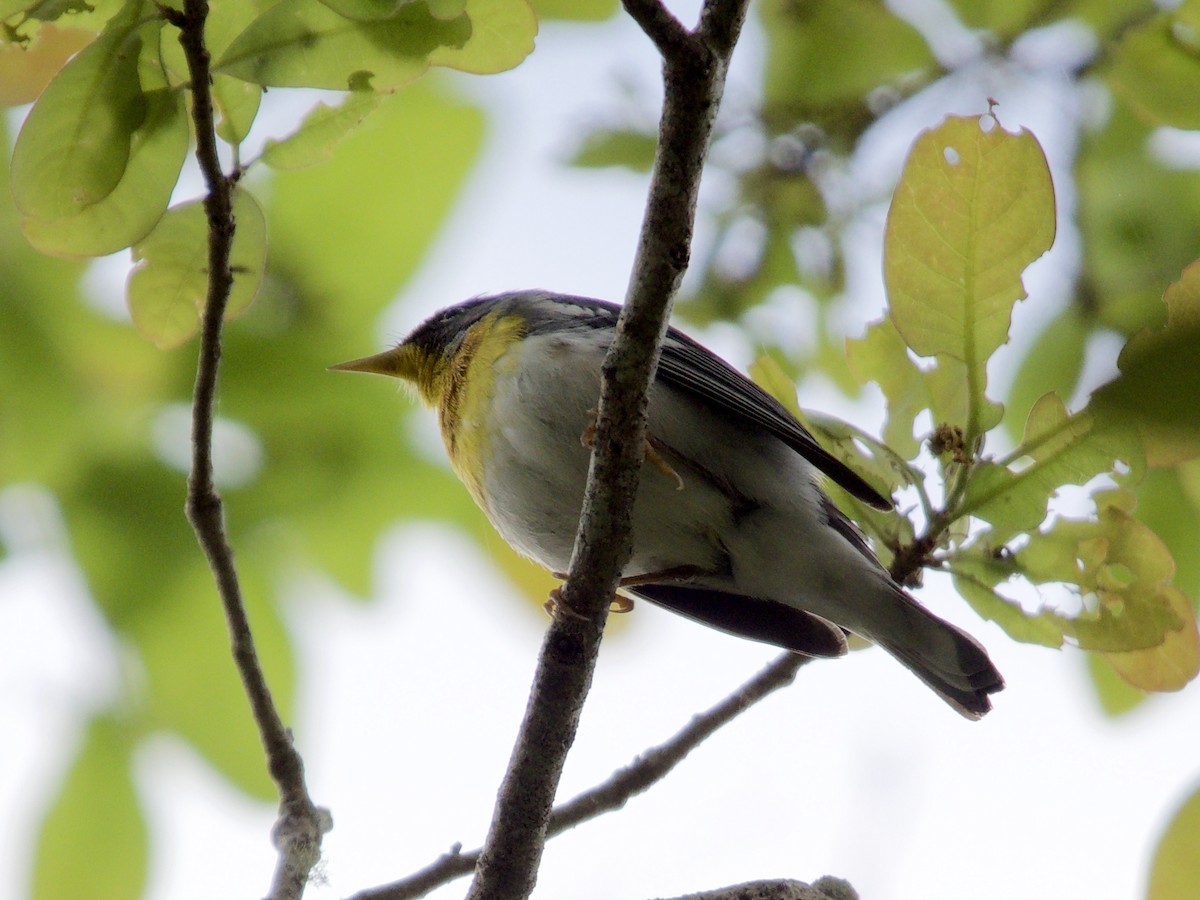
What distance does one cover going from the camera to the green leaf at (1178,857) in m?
1.99

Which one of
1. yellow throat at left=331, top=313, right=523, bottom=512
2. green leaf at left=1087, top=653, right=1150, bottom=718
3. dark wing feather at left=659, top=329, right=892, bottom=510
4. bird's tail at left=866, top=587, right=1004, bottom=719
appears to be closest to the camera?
dark wing feather at left=659, top=329, right=892, bottom=510

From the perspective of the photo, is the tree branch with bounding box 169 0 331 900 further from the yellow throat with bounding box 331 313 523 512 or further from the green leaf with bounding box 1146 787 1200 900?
the green leaf with bounding box 1146 787 1200 900

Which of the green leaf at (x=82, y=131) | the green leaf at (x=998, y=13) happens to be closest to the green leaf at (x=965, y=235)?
the green leaf at (x=998, y=13)

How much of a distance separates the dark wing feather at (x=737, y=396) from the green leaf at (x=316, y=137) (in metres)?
1.13

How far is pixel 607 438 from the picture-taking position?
2221 mm

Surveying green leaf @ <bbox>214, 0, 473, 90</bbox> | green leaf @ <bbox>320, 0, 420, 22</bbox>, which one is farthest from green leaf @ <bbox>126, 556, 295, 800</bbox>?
green leaf @ <bbox>320, 0, 420, 22</bbox>

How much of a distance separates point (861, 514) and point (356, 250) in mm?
1527

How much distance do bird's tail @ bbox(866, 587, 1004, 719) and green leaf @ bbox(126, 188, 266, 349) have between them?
1922 mm

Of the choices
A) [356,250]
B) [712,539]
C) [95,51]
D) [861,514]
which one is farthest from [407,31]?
[712,539]

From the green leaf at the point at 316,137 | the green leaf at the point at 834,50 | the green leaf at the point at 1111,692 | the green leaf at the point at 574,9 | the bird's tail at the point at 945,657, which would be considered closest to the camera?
the green leaf at the point at 316,137

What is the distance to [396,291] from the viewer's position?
319cm

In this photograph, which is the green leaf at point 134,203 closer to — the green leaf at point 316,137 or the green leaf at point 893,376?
the green leaf at point 316,137

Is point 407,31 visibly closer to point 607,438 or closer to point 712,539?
point 607,438

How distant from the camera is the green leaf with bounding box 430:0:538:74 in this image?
2127 mm
